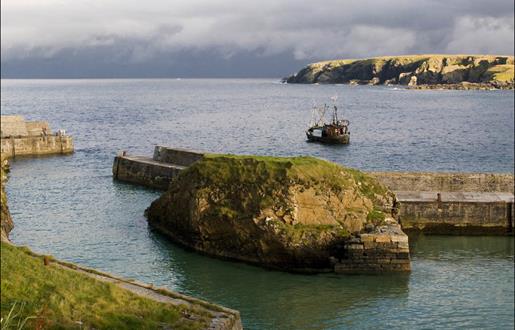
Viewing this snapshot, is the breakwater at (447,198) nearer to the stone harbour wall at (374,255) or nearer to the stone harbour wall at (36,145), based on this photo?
the stone harbour wall at (374,255)

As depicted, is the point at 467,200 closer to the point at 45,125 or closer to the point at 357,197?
the point at 357,197

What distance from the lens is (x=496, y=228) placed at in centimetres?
3428

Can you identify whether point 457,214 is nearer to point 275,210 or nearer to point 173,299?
point 275,210

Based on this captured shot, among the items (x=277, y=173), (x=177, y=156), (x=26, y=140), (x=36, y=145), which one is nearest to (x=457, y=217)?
(x=277, y=173)

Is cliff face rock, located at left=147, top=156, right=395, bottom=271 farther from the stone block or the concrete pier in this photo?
the concrete pier

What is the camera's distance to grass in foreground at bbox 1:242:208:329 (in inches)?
623

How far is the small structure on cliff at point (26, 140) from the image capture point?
208 feet

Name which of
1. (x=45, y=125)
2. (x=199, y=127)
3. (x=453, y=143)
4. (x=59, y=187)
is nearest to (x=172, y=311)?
(x=59, y=187)

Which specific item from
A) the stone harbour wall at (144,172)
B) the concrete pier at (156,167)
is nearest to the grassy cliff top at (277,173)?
the concrete pier at (156,167)

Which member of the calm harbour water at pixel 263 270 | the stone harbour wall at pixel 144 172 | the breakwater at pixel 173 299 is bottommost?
the calm harbour water at pixel 263 270

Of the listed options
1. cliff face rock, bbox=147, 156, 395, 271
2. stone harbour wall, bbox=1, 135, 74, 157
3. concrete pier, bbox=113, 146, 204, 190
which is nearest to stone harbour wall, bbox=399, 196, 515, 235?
cliff face rock, bbox=147, 156, 395, 271

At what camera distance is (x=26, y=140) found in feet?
212

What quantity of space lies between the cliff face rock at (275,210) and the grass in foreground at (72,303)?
994 cm

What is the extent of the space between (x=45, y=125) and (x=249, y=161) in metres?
49.1
